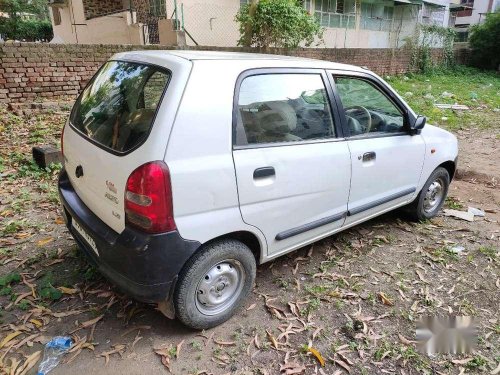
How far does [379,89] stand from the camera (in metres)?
3.31

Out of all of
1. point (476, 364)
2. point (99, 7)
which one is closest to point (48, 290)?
point (476, 364)

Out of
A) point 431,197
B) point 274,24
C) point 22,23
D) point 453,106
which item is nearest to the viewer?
point 431,197

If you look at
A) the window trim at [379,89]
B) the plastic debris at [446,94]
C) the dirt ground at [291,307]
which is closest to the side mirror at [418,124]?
the window trim at [379,89]

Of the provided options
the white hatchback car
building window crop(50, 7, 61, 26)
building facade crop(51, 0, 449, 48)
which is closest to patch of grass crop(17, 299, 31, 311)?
the white hatchback car

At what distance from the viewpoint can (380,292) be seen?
2975 mm

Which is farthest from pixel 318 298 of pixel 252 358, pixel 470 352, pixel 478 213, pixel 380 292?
pixel 478 213

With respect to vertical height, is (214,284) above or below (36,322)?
above

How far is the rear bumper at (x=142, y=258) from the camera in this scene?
2074 millimetres

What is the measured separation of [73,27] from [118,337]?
57.7 feet

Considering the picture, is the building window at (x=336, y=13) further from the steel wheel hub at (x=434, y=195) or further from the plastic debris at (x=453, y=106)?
the steel wheel hub at (x=434, y=195)

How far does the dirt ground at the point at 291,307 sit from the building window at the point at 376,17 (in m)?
18.8

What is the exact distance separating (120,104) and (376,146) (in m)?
1.99

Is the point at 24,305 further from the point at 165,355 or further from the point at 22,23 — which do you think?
the point at 22,23

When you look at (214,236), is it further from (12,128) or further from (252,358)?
(12,128)
